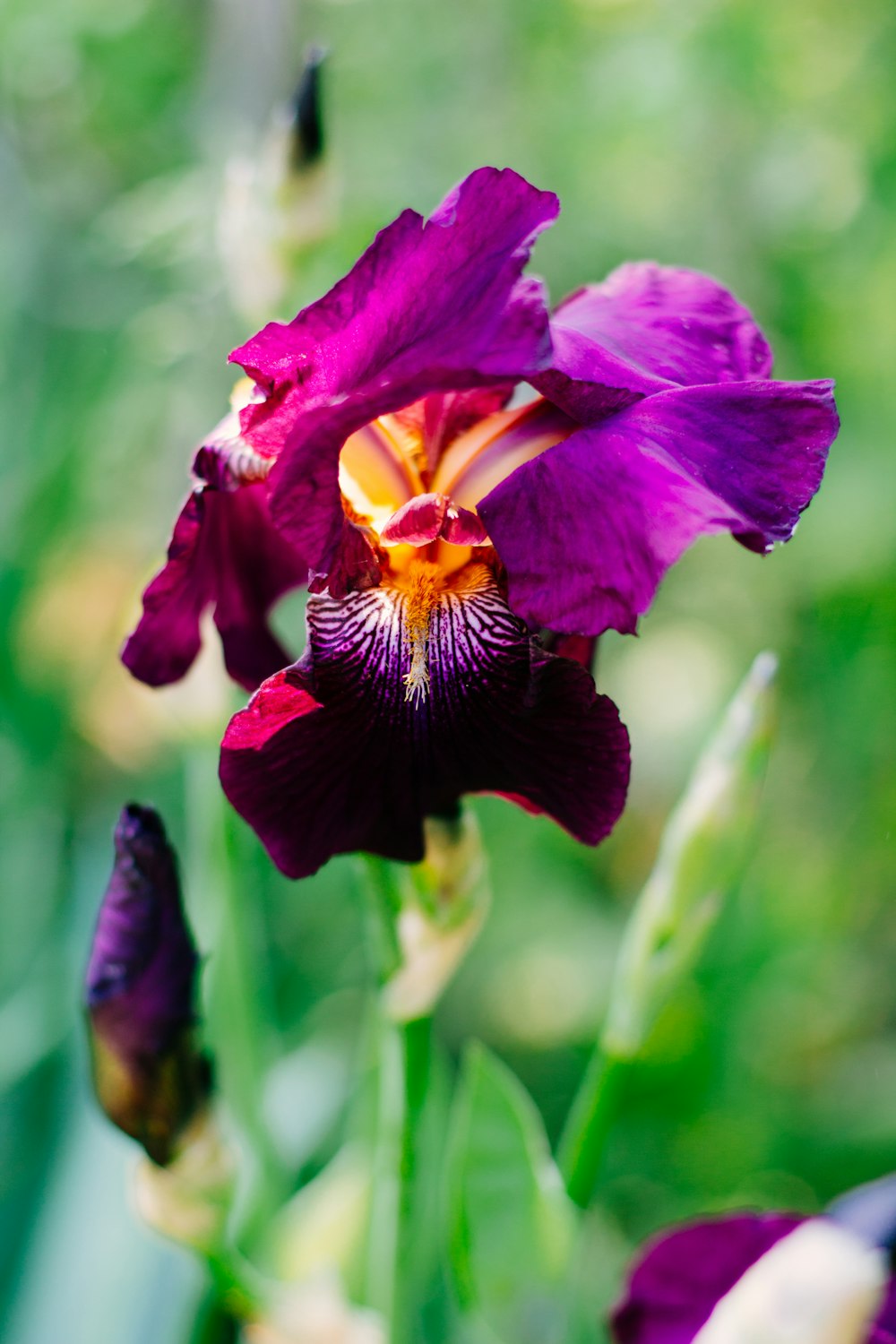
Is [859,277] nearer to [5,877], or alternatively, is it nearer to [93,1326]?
[5,877]

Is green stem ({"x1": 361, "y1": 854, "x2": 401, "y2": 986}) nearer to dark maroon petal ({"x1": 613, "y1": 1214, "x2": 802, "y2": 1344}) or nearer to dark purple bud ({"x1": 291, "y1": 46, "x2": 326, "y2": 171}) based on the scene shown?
dark maroon petal ({"x1": 613, "y1": 1214, "x2": 802, "y2": 1344})

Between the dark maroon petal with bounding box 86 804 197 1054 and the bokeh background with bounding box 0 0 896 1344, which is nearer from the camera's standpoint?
the dark maroon petal with bounding box 86 804 197 1054

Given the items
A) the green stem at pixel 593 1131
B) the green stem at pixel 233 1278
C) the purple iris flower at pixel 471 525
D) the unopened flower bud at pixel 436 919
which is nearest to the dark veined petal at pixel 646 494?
the purple iris flower at pixel 471 525

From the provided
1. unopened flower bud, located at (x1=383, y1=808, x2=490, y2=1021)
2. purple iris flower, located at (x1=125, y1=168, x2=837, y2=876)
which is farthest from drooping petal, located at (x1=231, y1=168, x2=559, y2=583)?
unopened flower bud, located at (x1=383, y1=808, x2=490, y2=1021)

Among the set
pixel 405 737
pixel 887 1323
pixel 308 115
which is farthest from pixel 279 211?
pixel 887 1323

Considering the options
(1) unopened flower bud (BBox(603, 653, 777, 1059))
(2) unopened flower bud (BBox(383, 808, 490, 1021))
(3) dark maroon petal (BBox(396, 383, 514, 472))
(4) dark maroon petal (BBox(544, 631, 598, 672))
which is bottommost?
(1) unopened flower bud (BBox(603, 653, 777, 1059))

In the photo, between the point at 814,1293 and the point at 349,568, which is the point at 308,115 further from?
the point at 814,1293

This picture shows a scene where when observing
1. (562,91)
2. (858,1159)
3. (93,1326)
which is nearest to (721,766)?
(93,1326)
